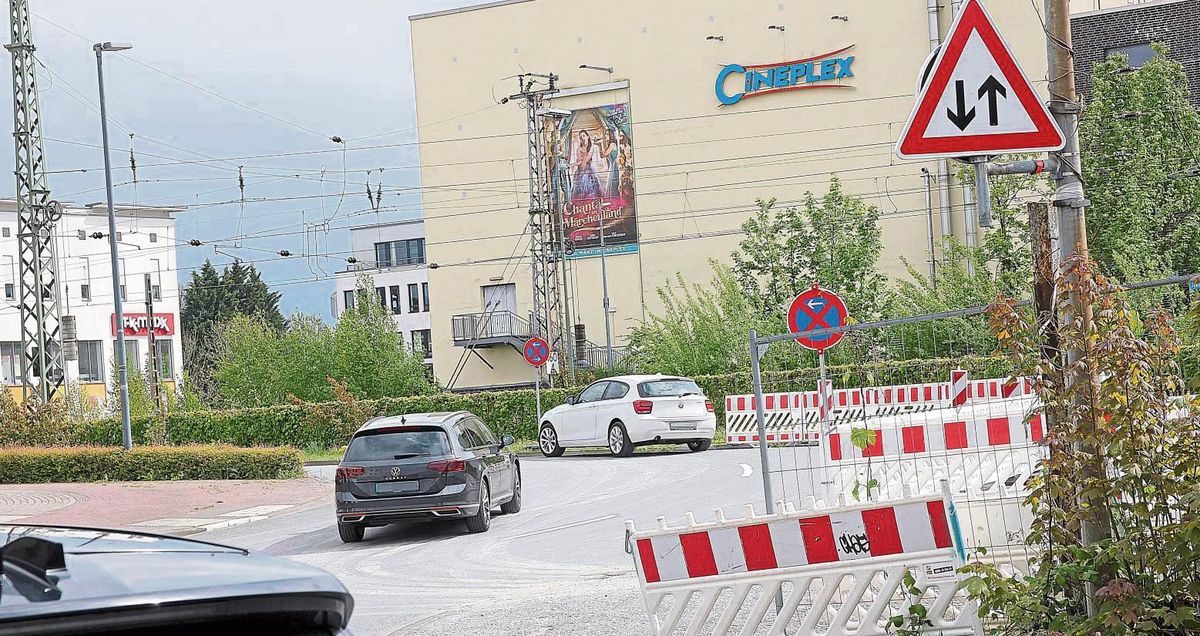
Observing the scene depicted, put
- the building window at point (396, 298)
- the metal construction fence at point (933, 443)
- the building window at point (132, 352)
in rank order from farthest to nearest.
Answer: the building window at point (396, 298), the building window at point (132, 352), the metal construction fence at point (933, 443)

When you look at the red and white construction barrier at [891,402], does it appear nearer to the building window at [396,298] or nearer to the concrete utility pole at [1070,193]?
the concrete utility pole at [1070,193]

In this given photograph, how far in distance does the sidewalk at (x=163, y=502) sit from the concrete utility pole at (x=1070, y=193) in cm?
1487

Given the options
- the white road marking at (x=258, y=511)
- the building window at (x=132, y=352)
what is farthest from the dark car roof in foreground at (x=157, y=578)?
the building window at (x=132, y=352)

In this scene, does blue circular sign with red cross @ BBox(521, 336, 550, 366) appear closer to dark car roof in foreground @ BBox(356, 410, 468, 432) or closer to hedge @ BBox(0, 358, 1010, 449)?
hedge @ BBox(0, 358, 1010, 449)

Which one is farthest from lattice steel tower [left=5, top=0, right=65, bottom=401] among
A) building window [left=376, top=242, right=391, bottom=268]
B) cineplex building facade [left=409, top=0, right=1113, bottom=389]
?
building window [left=376, top=242, right=391, bottom=268]

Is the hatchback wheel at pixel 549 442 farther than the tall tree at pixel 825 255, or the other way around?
the tall tree at pixel 825 255

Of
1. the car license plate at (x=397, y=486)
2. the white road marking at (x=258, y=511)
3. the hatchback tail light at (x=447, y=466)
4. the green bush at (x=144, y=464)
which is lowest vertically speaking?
the white road marking at (x=258, y=511)

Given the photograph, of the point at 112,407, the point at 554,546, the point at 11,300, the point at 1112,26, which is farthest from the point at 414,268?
the point at 554,546

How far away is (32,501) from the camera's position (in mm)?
24703

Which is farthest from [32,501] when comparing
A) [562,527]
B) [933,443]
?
[933,443]

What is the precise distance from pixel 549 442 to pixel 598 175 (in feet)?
97.4

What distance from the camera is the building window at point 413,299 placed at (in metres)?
101

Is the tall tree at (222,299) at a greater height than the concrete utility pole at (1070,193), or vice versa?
the tall tree at (222,299)

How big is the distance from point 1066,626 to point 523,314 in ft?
181
